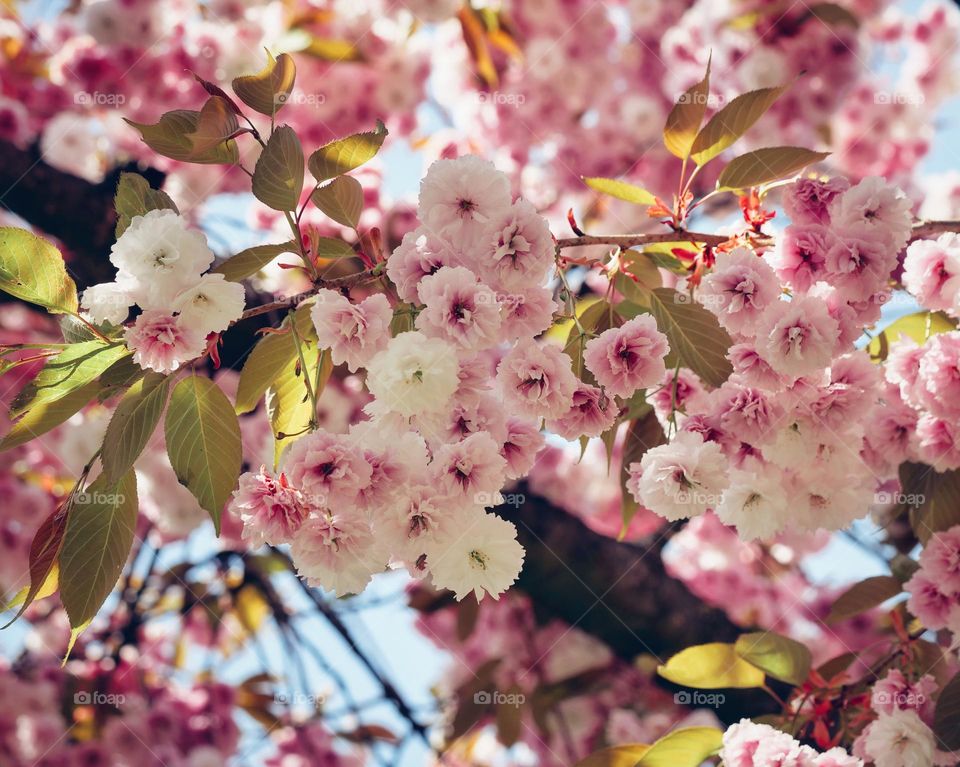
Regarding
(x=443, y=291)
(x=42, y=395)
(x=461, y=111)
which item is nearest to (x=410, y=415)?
(x=443, y=291)

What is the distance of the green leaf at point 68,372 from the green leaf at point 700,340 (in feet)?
1.83

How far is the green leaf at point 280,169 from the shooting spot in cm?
93

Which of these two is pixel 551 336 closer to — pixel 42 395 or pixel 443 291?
pixel 443 291

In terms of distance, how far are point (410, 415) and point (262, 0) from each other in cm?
317

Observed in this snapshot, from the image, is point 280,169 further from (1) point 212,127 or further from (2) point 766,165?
(2) point 766,165

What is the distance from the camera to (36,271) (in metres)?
0.96

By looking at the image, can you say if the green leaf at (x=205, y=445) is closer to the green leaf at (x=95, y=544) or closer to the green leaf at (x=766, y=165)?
the green leaf at (x=95, y=544)

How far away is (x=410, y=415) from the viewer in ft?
2.84
